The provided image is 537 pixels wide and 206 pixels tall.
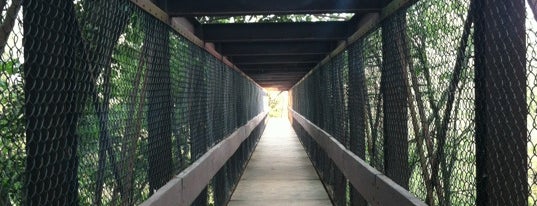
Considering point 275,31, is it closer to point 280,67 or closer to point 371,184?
point 371,184

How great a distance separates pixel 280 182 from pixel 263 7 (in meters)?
5.41

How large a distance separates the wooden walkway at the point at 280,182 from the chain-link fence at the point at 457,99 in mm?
3460

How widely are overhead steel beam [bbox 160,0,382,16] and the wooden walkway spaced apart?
380 cm

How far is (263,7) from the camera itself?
4.76 meters

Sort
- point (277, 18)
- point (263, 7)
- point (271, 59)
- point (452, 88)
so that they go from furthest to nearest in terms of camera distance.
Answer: point (271, 59)
point (277, 18)
point (263, 7)
point (452, 88)

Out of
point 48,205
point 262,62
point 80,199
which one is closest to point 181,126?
point 80,199

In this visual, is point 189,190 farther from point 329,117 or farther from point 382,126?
point 329,117

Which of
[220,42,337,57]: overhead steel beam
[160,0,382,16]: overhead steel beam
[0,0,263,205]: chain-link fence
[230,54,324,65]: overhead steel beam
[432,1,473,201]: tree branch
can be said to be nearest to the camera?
[0,0,263,205]: chain-link fence

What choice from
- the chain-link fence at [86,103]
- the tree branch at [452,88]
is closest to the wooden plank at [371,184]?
the tree branch at [452,88]

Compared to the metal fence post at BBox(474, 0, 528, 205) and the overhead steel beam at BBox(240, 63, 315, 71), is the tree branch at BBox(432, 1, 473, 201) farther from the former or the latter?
the overhead steel beam at BBox(240, 63, 315, 71)

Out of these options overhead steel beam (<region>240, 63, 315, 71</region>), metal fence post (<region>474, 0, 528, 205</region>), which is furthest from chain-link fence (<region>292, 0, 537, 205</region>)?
overhead steel beam (<region>240, 63, 315, 71</region>)

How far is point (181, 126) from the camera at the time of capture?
4.43 metres

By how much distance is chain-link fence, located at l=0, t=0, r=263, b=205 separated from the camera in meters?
1.83

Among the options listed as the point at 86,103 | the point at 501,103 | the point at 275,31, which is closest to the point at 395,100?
the point at 501,103
